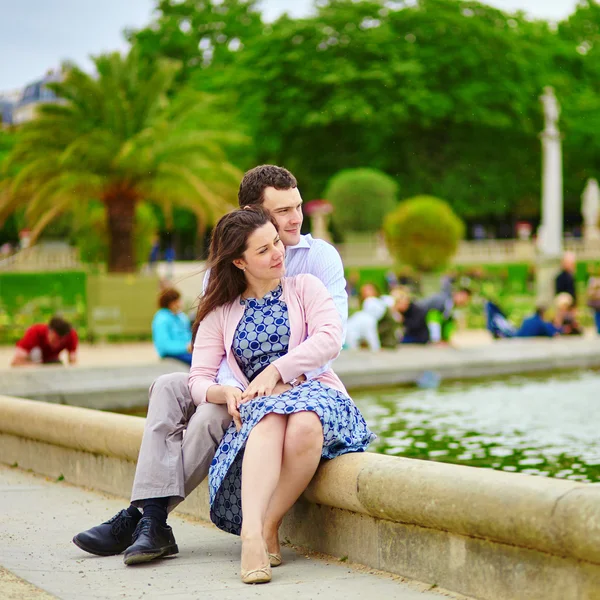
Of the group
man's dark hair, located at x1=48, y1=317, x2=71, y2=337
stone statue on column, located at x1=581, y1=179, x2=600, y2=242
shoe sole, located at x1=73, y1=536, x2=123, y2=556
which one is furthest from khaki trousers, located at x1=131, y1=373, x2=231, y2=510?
stone statue on column, located at x1=581, y1=179, x2=600, y2=242

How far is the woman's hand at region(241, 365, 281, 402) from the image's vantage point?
166 inches

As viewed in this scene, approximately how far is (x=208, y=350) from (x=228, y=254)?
0.38m

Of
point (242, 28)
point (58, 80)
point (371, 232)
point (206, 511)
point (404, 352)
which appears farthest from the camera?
point (242, 28)

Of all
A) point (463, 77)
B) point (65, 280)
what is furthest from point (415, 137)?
point (65, 280)

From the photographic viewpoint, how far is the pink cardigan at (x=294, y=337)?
427 cm

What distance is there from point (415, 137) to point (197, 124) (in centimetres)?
1739

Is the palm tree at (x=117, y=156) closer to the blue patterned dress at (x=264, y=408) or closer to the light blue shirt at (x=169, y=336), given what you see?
the light blue shirt at (x=169, y=336)

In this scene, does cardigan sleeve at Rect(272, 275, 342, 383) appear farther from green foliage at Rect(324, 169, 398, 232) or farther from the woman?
green foliage at Rect(324, 169, 398, 232)

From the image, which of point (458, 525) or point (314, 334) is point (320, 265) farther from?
point (458, 525)

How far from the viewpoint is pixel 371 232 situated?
34781 mm

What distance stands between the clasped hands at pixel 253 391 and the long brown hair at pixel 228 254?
399 millimetres

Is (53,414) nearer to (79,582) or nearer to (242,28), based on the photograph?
(79,582)

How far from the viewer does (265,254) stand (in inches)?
173

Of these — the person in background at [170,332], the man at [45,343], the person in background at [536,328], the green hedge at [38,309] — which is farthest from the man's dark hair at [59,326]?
the green hedge at [38,309]
